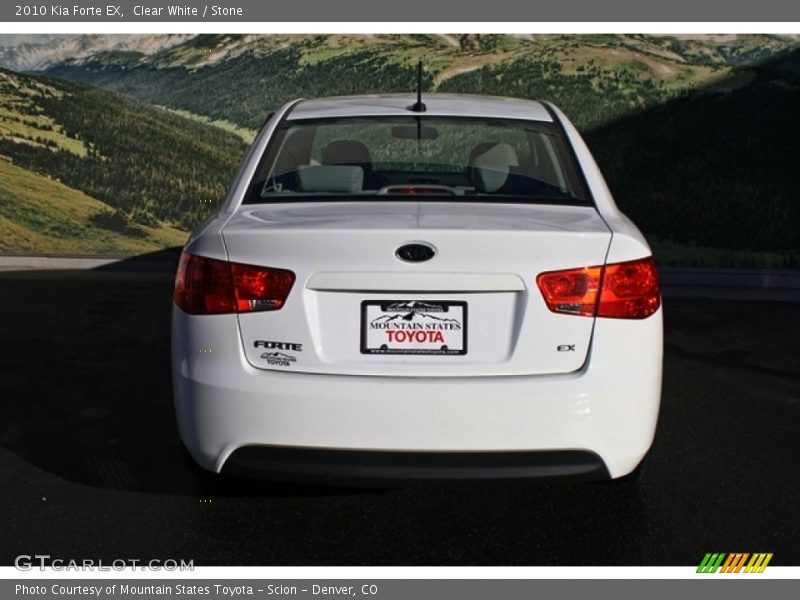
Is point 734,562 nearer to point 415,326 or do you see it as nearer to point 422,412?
point 422,412

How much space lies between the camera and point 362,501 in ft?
13.3

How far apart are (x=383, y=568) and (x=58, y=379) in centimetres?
321

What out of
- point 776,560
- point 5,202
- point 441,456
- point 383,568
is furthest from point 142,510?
point 5,202

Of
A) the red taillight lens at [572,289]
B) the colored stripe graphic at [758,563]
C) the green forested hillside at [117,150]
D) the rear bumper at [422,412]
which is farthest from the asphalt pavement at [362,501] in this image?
the green forested hillside at [117,150]

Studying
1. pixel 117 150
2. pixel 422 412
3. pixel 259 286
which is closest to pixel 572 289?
pixel 422 412

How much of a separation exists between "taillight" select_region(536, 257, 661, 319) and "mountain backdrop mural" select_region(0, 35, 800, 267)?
8.23m

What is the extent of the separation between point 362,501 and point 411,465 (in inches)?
36.1

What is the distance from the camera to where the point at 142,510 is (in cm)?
394

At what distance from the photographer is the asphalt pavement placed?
360 cm

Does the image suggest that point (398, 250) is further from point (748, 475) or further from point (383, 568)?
point (748, 475)

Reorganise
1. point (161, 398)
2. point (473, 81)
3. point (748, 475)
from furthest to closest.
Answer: point (473, 81) < point (161, 398) < point (748, 475)

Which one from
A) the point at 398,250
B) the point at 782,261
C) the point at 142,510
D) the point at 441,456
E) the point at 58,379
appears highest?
the point at 398,250

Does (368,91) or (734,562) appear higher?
(734,562)

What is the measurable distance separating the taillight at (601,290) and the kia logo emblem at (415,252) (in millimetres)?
356
